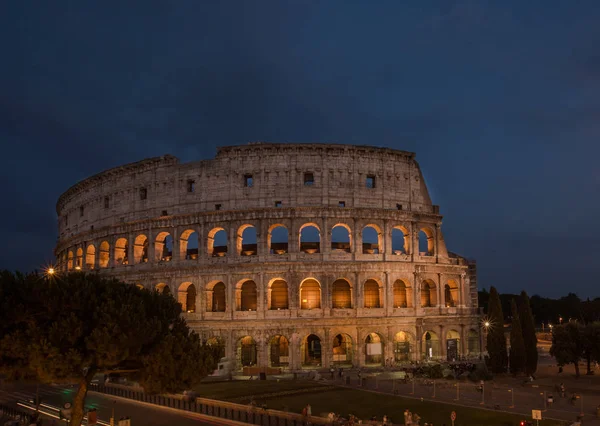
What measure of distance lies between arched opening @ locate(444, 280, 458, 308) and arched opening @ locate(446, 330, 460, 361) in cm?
224

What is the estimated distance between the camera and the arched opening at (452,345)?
41875 mm

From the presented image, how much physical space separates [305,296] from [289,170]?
32.0 ft

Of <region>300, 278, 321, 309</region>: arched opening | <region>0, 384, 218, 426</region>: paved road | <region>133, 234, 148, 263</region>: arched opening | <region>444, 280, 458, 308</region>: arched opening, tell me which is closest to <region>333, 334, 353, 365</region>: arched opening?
<region>300, 278, 321, 309</region>: arched opening

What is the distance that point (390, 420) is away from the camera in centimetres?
2244

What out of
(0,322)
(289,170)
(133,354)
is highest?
(289,170)

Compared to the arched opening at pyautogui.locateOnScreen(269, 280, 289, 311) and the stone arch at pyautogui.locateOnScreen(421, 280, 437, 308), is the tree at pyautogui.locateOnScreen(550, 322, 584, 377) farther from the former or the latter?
the arched opening at pyautogui.locateOnScreen(269, 280, 289, 311)

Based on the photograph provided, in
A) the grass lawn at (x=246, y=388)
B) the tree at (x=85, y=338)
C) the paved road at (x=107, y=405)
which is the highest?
the tree at (x=85, y=338)

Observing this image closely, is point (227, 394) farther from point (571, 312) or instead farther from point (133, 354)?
point (571, 312)

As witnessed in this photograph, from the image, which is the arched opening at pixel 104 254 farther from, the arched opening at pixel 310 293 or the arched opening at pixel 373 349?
the arched opening at pixel 373 349

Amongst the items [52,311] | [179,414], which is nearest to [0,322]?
[52,311]

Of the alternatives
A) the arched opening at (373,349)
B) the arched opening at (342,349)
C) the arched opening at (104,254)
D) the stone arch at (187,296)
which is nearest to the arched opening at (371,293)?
the arched opening at (373,349)

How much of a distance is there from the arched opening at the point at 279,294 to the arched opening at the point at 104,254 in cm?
1639

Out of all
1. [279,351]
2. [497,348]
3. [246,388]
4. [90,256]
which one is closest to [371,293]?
[279,351]

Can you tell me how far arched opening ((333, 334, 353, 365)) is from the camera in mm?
39750
